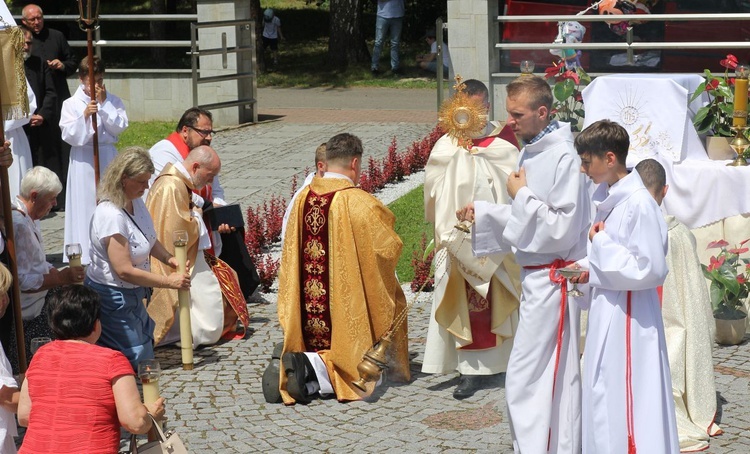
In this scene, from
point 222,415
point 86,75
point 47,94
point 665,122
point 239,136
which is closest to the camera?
point 222,415

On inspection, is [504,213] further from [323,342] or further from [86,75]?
[86,75]

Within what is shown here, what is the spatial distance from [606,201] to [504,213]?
3.23 feet

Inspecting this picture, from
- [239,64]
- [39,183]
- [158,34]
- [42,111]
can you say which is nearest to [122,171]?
[39,183]

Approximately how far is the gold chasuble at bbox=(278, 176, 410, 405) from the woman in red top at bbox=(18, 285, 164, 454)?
2.79m

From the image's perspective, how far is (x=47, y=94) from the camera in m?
12.5

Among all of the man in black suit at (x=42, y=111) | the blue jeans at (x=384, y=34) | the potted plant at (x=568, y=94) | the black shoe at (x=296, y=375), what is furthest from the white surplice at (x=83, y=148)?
the blue jeans at (x=384, y=34)

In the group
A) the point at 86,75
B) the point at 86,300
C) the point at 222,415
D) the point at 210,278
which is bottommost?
the point at 222,415

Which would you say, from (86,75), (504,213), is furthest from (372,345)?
(86,75)

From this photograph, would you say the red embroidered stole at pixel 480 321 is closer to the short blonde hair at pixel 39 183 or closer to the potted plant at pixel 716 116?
the short blonde hair at pixel 39 183

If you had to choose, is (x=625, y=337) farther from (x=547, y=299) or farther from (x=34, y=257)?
(x=34, y=257)

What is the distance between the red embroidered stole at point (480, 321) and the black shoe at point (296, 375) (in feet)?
3.49

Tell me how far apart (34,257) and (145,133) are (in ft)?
34.1

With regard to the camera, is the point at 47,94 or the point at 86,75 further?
the point at 47,94

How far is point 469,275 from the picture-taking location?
7336 mm
